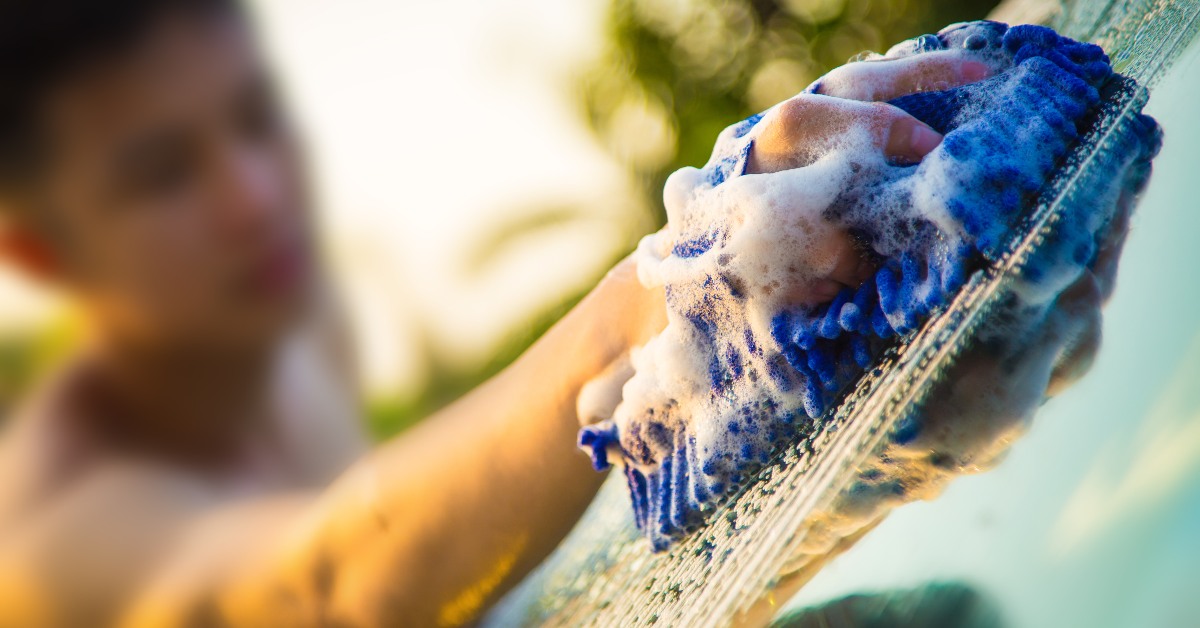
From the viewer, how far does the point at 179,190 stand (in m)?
0.68

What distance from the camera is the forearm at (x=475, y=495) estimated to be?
0.63 meters

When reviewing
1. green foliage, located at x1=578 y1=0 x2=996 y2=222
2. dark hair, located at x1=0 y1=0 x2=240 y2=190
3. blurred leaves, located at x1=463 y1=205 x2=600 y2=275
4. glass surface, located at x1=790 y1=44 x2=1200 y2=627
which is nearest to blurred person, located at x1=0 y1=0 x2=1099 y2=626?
dark hair, located at x1=0 y1=0 x2=240 y2=190

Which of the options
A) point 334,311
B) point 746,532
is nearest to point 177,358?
point 334,311

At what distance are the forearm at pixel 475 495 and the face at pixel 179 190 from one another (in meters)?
0.19

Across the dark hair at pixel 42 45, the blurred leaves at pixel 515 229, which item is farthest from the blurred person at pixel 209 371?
the blurred leaves at pixel 515 229

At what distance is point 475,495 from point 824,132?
41cm

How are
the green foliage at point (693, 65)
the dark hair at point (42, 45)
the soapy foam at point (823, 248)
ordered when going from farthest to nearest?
the green foliage at point (693, 65)
the dark hair at point (42, 45)
the soapy foam at point (823, 248)

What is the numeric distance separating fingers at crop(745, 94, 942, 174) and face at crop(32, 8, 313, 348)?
44 cm

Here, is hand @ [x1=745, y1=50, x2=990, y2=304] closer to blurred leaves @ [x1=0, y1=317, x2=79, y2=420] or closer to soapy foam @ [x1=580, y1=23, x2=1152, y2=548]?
soapy foam @ [x1=580, y1=23, x2=1152, y2=548]

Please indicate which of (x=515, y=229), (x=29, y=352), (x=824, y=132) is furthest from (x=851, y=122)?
(x=515, y=229)

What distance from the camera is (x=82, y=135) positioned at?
2.04ft

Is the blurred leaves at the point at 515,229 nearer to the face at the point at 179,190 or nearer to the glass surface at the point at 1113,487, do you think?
the face at the point at 179,190

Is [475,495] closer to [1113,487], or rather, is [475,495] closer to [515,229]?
[1113,487]

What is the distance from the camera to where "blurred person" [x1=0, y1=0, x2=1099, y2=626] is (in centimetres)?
61
